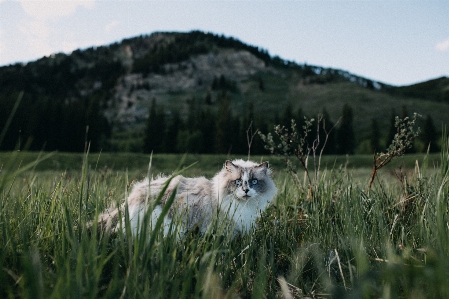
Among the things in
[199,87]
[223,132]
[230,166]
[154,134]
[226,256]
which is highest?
[199,87]

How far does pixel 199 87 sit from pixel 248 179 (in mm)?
150933

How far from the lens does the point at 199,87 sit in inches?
6014

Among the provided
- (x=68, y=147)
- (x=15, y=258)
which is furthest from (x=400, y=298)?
(x=68, y=147)

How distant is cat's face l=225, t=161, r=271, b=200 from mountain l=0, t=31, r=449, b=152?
7857 centimetres

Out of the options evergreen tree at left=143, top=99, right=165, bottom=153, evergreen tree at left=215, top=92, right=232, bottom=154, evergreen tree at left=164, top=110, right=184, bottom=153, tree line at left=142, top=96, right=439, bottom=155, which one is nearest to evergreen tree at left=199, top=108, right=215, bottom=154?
tree line at left=142, top=96, right=439, bottom=155

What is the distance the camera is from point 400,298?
210 centimetres

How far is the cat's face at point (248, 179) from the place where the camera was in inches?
172

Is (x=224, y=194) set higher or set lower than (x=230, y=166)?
lower

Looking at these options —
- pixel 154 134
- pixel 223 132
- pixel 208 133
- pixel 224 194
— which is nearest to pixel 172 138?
pixel 154 134


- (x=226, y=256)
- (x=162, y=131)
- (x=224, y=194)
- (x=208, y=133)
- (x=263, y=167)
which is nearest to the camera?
(x=226, y=256)

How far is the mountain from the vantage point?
11162 centimetres

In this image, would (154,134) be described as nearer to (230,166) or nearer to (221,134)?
(221,134)

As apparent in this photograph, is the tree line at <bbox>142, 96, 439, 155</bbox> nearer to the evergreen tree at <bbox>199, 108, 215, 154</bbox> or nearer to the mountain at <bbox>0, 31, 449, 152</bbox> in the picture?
the evergreen tree at <bbox>199, 108, 215, 154</bbox>

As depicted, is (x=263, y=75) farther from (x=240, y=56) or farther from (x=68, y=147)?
(x=68, y=147)
